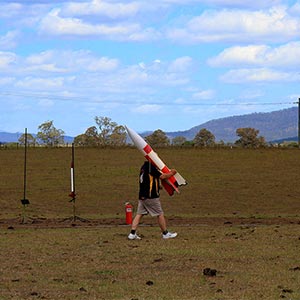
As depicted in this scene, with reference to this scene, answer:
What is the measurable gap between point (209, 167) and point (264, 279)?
29.1 metres

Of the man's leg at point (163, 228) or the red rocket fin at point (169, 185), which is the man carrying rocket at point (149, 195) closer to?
the man's leg at point (163, 228)

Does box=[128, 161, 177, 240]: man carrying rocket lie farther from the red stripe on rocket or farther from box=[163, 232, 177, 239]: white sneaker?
the red stripe on rocket

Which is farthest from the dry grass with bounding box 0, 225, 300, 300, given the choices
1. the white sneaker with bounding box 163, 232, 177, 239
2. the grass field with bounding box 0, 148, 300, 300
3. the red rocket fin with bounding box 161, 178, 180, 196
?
the red rocket fin with bounding box 161, 178, 180, 196

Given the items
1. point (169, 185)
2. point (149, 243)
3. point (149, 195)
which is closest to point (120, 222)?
point (169, 185)

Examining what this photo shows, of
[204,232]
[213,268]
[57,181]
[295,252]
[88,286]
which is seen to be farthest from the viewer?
[57,181]

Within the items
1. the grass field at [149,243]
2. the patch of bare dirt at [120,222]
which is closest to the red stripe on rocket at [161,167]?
the grass field at [149,243]

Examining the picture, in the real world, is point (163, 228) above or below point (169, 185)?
below

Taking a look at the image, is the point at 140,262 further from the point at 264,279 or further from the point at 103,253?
the point at 264,279

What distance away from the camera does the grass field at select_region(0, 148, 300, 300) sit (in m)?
11.9

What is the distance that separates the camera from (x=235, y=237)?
17828mm

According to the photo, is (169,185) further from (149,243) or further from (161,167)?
(149,243)

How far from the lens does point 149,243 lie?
17.0 m

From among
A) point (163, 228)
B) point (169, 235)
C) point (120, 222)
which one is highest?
point (163, 228)

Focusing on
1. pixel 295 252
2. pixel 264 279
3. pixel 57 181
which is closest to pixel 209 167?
pixel 57 181
